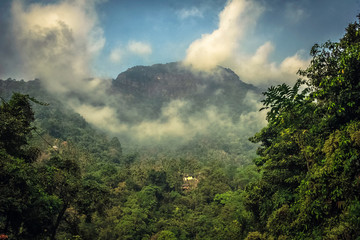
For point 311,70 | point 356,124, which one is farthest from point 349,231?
point 311,70

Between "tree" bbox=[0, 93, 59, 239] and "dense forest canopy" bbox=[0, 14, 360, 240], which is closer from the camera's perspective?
"dense forest canopy" bbox=[0, 14, 360, 240]

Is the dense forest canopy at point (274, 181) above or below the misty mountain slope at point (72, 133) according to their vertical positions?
below

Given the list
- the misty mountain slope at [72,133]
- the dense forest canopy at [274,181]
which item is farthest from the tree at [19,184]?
the misty mountain slope at [72,133]

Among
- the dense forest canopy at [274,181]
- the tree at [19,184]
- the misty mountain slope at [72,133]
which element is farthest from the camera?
the misty mountain slope at [72,133]

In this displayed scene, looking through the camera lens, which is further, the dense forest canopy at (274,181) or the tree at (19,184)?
the tree at (19,184)

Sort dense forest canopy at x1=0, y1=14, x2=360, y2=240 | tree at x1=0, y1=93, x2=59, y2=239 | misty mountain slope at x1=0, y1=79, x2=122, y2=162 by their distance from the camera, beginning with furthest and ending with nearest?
misty mountain slope at x1=0, y1=79, x2=122, y2=162 → tree at x1=0, y1=93, x2=59, y2=239 → dense forest canopy at x1=0, y1=14, x2=360, y2=240

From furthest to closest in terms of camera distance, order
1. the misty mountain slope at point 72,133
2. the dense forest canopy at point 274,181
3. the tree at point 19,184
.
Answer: the misty mountain slope at point 72,133 → the tree at point 19,184 → the dense forest canopy at point 274,181

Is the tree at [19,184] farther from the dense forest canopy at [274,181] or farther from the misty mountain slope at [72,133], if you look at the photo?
the misty mountain slope at [72,133]

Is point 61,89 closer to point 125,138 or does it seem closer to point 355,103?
point 125,138

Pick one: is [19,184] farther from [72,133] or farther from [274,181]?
[72,133]

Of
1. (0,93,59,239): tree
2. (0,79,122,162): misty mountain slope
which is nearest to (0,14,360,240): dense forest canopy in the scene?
(0,93,59,239): tree

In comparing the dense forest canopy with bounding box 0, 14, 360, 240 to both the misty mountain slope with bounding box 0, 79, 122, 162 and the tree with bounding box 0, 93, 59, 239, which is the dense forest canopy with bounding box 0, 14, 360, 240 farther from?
the misty mountain slope with bounding box 0, 79, 122, 162

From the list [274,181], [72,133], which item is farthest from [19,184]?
[72,133]

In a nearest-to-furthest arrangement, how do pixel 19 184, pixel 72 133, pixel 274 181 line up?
pixel 19 184 < pixel 274 181 < pixel 72 133
